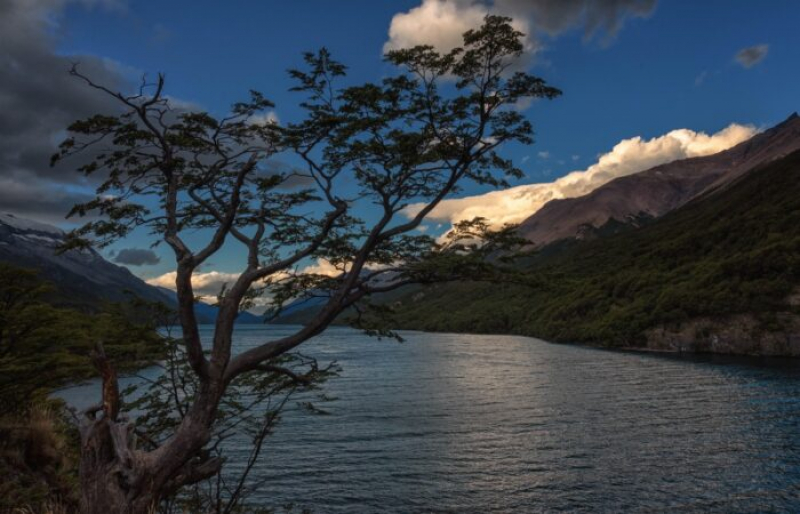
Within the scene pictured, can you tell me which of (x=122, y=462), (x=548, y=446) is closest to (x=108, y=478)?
(x=122, y=462)

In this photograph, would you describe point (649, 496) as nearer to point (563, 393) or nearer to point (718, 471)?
point (718, 471)

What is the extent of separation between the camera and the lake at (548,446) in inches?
1212

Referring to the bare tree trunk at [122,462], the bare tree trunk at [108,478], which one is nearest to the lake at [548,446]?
the bare tree trunk at [122,462]

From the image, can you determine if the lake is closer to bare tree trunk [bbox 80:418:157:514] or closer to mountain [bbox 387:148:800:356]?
bare tree trunk [bbox 80:418:157:514]

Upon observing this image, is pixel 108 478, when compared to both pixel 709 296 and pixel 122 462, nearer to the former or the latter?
pixel 122 462

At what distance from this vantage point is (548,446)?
4188 centimetres

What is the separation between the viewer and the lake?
1212 inches

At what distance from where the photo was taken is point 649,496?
30.6 meters

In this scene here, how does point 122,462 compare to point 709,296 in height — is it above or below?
below

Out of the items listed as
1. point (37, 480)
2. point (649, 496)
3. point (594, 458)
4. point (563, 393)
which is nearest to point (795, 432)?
point (594, 458)

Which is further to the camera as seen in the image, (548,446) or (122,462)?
(548,446)

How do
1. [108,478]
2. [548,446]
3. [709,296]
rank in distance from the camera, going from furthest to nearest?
1. [709,296]
2. [548,446]
3. [108,478]

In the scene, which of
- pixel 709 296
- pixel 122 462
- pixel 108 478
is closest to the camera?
pixel 108 478

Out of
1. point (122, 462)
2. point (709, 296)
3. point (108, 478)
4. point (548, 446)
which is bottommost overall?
point (548, 446)
